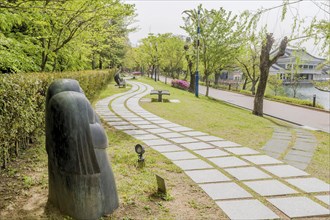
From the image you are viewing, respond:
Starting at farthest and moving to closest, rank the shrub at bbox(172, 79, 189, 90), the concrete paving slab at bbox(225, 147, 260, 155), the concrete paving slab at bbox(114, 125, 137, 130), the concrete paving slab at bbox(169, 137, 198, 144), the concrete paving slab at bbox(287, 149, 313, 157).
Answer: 1. the shrub at bbox(172, 79, 189, 90)
2. the concrete paving slab at bbox(114, 125, 137, 130)
3. the concrete paving slab at bbox(169, 137, 198, 144)
4. the concrete paving slab at bbox(287, 149, 313, 157)
5. the concrete paving slab at bbox(225, 147, 260, 155)

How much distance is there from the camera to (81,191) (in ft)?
10.7

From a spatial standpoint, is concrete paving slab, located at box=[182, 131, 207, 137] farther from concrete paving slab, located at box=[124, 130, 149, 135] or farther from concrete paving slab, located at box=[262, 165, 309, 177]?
concrete paving slab, located at box=[262, 165, 309, 177]

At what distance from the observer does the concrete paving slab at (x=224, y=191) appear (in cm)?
448

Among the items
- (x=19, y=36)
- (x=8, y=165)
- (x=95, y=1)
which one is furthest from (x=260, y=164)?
(x=19, y=36)

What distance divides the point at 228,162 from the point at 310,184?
61.9 inches

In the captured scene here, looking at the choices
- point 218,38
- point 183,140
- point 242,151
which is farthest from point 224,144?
point 218,38

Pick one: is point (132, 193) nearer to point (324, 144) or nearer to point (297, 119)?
point (324, 144)

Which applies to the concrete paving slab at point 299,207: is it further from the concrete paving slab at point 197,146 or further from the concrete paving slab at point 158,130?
the concrete paving slab at point 158,130

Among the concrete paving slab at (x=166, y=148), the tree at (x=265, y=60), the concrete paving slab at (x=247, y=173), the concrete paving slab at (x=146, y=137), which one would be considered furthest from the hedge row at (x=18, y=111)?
the tree at (x=265, y=60)

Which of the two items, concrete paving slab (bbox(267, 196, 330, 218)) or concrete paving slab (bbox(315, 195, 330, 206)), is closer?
concrete paving slab (bbox(267, 196, 330, 218))

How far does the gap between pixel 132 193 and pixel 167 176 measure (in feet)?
3.44

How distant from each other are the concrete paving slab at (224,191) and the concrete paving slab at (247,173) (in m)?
0.43

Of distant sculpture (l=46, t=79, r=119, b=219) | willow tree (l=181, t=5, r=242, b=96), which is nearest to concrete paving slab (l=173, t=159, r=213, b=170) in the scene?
distant sculpture (l=46, t=79, r=119, b=219)

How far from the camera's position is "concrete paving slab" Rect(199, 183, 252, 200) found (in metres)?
4.48
